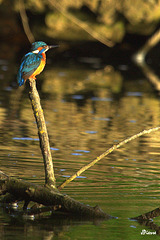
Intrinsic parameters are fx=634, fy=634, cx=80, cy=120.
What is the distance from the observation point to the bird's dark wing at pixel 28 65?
5.86 m

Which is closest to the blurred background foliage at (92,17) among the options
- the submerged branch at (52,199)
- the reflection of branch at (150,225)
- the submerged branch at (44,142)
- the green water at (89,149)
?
the green water at (89,149)

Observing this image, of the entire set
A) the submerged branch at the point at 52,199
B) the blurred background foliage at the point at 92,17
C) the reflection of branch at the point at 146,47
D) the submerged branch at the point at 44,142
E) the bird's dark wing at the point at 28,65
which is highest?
the blurred background foliage at the point at 92,17

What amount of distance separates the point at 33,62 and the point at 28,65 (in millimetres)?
89

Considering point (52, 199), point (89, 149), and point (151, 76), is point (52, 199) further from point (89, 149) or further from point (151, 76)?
point (151, 76)

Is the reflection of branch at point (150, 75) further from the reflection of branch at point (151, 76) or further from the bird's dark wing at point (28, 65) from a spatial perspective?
the bird's dark wing at point (28, 65)

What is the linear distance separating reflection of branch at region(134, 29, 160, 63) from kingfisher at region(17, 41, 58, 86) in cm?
1589

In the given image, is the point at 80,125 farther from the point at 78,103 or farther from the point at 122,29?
the point at 122,29

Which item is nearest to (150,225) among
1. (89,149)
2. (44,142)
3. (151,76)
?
(44,142)

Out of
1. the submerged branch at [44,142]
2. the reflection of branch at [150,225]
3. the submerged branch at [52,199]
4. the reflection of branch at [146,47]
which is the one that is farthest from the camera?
the reflection of branch at [146,47]

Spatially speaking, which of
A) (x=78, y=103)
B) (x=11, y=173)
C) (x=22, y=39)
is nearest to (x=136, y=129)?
(x=78, y=103)

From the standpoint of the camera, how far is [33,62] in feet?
19.6

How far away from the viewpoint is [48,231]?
4684 millimetres

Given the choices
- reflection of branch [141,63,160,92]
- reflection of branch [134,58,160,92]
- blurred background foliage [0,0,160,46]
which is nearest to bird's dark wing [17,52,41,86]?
reflection of branch [134,58,160,92]

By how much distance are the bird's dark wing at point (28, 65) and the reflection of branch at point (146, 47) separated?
52.2ft
